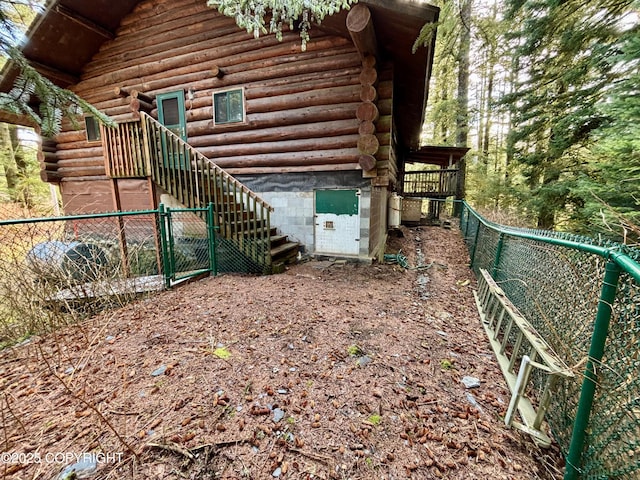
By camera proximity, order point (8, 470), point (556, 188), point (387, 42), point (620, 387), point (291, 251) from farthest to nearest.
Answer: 1. point (291, 251)
2. point (556, 188)
3. point (387, 42)
4. point (8, 470)
5. point (620, 387)

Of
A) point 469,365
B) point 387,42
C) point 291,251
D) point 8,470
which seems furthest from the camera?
point 291,251

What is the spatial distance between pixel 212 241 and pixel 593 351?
5842 millimetres

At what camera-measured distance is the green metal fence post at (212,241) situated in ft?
18.7

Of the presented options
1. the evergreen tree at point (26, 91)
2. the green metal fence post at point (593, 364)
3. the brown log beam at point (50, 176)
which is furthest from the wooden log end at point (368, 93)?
the brown log beam at point (50, 176)

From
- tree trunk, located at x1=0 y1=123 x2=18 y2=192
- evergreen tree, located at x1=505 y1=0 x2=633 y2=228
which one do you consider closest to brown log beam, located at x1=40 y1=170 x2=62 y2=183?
tree trunk, located at x1=0 y1=123 x2=18 y2=192

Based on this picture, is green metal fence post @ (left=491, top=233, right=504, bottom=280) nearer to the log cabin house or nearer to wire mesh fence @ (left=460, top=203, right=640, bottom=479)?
wire mesh fence @ (left=460, top=203, right=640, bottom=479)

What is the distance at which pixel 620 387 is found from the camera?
4.45 ft

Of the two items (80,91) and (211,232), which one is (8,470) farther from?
(80,91)

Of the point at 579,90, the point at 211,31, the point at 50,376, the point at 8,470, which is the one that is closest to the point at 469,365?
the point at 8,470

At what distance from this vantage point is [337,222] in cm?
641

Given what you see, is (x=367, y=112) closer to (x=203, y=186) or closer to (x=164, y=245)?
(x=203, y=186)

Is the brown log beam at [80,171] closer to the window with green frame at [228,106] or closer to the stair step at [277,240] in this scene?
the window with green frame at [228,106]

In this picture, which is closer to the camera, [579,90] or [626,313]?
[626,313]

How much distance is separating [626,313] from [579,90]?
7.13 metres
